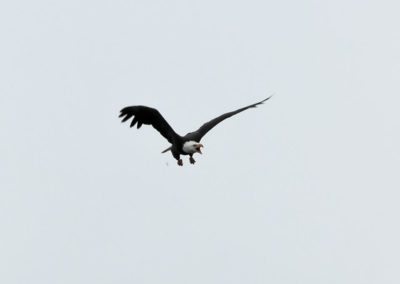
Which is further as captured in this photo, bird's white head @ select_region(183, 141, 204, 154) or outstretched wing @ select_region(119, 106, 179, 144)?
bird's white head @ select_region(183, 141, 204, 154)

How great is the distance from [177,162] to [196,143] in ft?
3.30

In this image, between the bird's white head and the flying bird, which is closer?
the flying bird

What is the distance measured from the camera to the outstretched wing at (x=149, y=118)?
52.5 m

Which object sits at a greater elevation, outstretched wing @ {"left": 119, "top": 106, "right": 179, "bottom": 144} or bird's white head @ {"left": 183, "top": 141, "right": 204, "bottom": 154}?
outstretched wing @ {"left": 119, "top": 106, "right": 179, "bottom": 144}

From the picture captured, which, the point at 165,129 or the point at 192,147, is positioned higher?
the point at 165,129

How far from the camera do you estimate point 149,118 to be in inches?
2099

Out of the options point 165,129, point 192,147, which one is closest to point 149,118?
point 165,129

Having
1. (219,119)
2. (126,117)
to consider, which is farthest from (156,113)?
(219,119)

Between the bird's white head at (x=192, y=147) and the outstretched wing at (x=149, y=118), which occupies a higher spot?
the outstretched wing at (x=149, y=118)

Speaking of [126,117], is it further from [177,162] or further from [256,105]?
[256,105]

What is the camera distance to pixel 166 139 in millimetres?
54500

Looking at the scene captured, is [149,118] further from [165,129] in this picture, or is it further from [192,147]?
[192,147]

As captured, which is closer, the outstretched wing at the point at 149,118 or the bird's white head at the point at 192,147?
the outstretched wing at the point at 149,118

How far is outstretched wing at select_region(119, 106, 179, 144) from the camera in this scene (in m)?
52.5
